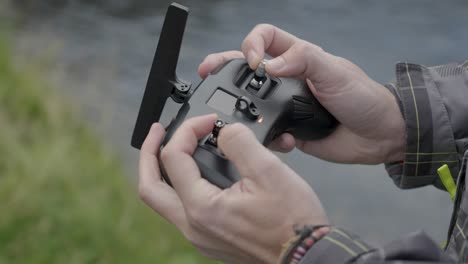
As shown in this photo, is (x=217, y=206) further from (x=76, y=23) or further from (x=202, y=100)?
A: (x=76, y=23)

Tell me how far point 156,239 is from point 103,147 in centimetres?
57

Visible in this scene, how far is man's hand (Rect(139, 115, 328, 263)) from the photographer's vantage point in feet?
2.95

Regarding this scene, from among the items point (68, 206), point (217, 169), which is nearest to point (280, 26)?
point (68, 206)

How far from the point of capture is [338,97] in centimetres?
129

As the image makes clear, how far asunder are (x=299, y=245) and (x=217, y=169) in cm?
18

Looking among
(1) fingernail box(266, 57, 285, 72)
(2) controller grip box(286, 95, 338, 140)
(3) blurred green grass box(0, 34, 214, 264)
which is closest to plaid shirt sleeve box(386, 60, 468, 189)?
(2) controller grip box(286, 95, 338, 140)

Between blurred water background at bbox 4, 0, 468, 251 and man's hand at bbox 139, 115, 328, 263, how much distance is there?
4.52 ft

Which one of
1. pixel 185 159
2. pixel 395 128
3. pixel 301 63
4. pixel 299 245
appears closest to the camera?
pixel 299 245

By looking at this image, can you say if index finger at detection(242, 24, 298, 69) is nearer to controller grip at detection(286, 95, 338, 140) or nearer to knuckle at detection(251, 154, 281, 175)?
controller grip at detection(286, 95, 338, 140)

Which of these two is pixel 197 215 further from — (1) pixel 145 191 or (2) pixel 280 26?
(2) pixel 280 26

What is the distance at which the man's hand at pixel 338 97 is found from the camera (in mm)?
1222

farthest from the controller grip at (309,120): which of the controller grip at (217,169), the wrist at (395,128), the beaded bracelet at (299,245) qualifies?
the beaded bracelet at (299,245)

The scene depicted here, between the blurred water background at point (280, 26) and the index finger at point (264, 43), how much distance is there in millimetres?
1135

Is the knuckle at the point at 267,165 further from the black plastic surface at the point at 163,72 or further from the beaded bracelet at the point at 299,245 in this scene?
the black plastic surface at the point at 163,72
